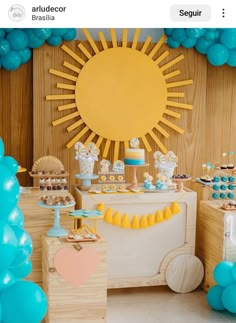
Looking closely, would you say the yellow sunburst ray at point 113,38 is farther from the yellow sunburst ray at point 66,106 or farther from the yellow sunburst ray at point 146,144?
the yellow sunburst ray at point 146,144

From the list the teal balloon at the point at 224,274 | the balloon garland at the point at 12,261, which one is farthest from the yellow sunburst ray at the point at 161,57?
the balloon garland at the point at 12,261

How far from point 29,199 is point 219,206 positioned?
1.33 m

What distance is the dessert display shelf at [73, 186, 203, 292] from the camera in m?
3.86

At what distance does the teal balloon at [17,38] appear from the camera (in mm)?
4035

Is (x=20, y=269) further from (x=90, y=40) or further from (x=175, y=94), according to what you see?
(x=175, y=94)

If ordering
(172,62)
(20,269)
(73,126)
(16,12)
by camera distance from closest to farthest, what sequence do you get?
(16,12) < (20,269) < (73,126) < (172,62)

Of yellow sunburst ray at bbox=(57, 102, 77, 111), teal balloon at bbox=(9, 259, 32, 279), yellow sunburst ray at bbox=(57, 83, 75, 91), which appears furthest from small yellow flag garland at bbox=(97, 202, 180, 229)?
teal balloon at bbox=(9, 259, 32, 279)

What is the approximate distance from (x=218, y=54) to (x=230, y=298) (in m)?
1.90

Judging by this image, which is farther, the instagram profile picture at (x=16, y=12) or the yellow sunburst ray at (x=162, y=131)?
the yellow sunburst ray at (x=162, y=131)

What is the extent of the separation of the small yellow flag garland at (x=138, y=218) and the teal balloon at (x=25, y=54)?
1.26 m

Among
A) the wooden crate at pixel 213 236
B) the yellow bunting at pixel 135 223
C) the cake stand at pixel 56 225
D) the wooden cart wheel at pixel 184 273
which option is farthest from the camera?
the wooden cart wheel at pixel 184 273

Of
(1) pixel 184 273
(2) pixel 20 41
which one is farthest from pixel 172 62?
(1) pixel 184 273

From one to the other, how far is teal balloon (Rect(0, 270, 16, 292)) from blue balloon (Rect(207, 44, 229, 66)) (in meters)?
2.75

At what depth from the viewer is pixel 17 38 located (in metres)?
4.03
